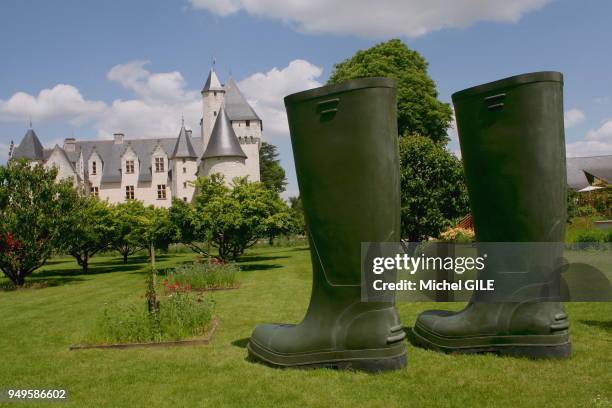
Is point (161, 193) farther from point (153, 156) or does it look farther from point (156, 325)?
point (156, 325)

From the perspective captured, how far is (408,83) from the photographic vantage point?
2791 centimetres

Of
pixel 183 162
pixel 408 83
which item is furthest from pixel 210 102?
pixel 408 83

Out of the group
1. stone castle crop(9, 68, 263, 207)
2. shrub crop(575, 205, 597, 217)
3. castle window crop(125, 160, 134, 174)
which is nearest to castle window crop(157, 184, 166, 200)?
stone castle crop(9, 68, 263, 207)

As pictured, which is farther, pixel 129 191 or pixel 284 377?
pixel 129 191

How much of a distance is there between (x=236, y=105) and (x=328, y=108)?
5427 centimetres

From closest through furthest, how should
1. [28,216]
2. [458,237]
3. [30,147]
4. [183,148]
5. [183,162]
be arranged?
[28,216] → [458,237] → [30,147] → [183,162] → [183,148]

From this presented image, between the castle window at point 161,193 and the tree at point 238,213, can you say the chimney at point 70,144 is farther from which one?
the tree at point 238,213

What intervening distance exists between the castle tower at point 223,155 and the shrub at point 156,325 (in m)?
36.8

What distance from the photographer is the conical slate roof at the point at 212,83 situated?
185ft

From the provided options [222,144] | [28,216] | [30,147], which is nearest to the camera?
[28,216]

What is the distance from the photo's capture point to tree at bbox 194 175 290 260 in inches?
719

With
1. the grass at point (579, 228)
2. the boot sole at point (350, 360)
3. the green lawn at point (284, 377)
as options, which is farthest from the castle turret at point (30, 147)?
the boot sole at point (350, 360)

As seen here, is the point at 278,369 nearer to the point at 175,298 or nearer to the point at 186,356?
the point at 186,356

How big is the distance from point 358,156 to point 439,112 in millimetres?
24293
